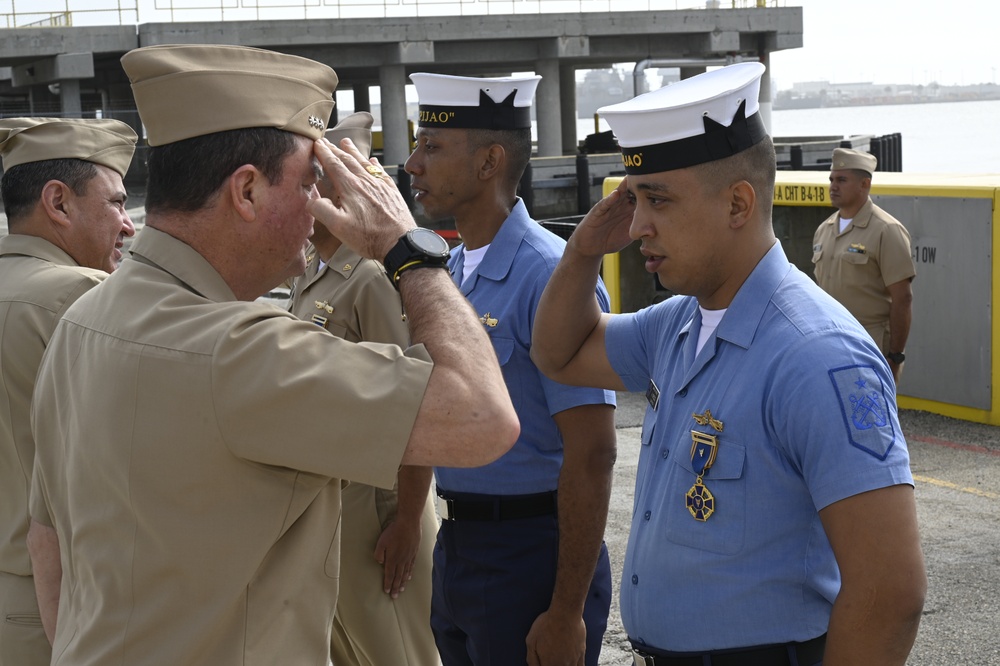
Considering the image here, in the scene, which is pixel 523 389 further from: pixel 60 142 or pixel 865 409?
pixel 60 142

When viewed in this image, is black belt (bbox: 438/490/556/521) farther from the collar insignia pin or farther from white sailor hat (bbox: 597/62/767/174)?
white sailor hat (bbox: 597/62/767/174)

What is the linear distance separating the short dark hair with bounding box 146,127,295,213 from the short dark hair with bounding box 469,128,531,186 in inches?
69.2

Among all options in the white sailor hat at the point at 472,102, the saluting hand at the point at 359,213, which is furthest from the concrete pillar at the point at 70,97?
the saluting hand at the point at 359,213

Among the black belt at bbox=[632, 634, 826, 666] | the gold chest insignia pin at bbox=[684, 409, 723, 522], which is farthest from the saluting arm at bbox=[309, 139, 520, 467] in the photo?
the black belt at bbox=[632, 634, 826, 666]

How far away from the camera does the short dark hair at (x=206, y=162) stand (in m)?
1.94

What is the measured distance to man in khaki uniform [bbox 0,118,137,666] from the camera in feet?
9.49

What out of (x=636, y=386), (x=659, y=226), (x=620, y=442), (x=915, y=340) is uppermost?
(x=659, y=226)

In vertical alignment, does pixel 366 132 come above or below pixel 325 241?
above

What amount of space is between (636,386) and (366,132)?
6.71ft

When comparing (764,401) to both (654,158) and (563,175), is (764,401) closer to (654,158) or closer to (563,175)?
(654,158)

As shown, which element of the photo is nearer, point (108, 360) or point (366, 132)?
point (108, 360)

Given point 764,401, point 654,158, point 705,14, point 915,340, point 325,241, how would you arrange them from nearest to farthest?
1. point 764,401
2. point 654,158
3. point 325,241
4. point 915,340
5. point 705,14

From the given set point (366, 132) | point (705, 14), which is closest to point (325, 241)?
point (366, 132)

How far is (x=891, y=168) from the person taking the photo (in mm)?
26344
